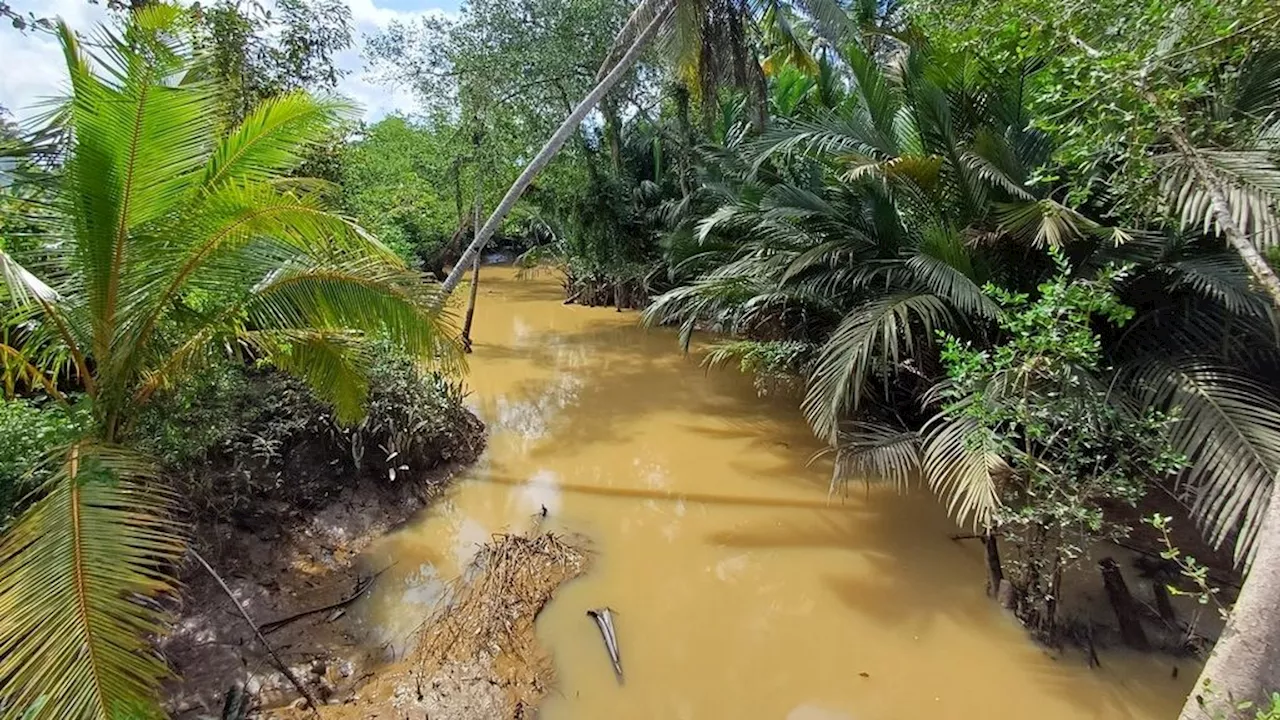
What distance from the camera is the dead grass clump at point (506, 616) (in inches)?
131

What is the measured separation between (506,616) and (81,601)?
2164 mm

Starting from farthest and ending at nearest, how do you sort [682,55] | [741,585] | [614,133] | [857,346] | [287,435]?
[614,133], [682,55], [287,435], [857,346], [741,585]

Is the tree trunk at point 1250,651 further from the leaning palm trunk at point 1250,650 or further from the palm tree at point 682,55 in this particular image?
the palm tree at point 682,55

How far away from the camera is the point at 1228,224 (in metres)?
2.47

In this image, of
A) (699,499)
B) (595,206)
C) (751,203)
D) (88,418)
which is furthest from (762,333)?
(595,206)

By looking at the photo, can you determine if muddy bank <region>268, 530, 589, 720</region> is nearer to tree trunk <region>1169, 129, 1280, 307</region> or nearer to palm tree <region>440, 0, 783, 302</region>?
palm tree <region>440, 0, 783, 302</region>

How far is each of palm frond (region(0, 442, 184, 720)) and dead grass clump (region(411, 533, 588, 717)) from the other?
1599 mm

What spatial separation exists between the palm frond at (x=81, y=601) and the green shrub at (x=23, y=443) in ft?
2.49

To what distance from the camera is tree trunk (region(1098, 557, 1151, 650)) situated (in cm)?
345

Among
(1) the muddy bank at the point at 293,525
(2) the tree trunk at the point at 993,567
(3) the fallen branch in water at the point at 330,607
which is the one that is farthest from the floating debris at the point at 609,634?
(2) the tree trunk at the point at 993,567

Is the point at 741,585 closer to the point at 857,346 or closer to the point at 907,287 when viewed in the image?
the point at 857,346

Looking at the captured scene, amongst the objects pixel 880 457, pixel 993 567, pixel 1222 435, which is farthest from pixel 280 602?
pixel 1222 435

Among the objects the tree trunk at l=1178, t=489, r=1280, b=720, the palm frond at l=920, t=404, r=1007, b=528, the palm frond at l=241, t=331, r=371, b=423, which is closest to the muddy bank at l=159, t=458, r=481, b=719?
the palm frond at l=241, t=331, r=371, b=423

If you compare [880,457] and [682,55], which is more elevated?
[682,55]
